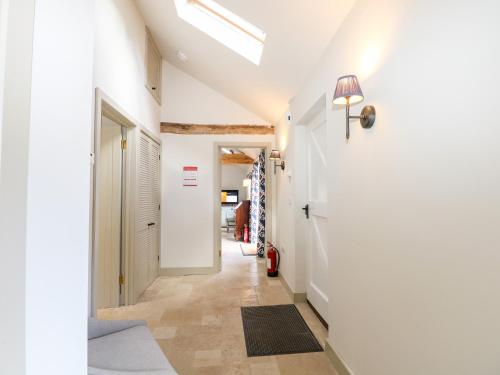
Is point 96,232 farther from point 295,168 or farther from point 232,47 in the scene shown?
point 232,47

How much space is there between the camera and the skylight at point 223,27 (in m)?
2.95

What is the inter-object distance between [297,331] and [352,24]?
2.46 meters

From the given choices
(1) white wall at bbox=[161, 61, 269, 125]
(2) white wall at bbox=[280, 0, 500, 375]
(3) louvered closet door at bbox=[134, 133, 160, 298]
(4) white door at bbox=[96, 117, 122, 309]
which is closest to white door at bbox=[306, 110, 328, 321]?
(2) white wall at bbox=[280, 0, 500, 375]

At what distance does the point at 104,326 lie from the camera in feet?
5.26

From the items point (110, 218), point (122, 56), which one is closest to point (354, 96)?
point (122, 56)

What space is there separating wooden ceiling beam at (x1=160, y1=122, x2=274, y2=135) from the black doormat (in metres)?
2.69

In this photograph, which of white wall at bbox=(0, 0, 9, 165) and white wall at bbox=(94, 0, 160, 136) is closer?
white wall at bbox=(0, 0, 9, 165)

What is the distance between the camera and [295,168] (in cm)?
326

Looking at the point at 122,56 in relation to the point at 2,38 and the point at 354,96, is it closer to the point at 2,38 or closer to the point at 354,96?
the point at 354,96

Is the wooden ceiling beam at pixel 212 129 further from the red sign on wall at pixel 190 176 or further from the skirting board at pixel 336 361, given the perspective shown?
the skirting board at pixel 336 361

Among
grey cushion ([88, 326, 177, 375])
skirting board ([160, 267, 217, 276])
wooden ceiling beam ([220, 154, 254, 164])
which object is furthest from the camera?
wooden ceiling beam ([220, 154, 254, 164])

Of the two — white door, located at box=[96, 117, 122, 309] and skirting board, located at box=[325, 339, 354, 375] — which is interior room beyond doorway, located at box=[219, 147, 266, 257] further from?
skirting board, located at box=[325, 339, 354, 375]

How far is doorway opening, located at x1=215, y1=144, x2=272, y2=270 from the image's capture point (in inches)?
182

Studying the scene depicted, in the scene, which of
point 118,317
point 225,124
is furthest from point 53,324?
point 225,124
